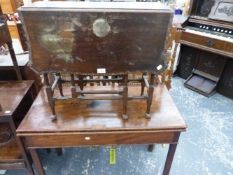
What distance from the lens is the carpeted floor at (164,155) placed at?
1.53 metres

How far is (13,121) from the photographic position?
44.2 inches

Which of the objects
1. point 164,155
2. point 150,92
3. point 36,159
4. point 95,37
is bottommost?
point 164,155

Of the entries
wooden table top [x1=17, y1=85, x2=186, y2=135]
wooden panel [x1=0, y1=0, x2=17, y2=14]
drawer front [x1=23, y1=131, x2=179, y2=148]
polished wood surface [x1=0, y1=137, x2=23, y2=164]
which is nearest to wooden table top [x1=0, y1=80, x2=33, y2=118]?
wooden table top [x1=17, y1=85, x2=186, y2=135]

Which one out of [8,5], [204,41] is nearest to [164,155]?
[204,41]

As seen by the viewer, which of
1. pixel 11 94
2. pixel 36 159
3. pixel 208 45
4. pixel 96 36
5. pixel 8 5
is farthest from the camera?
pixel 8 5

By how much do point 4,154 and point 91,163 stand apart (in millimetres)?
662

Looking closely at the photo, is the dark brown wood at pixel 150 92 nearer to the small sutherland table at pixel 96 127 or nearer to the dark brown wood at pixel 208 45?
the small sutherland table at pixel 96 127

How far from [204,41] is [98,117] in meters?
1.83

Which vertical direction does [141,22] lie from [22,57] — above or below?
above

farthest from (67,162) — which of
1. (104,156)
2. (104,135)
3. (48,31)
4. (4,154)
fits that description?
(48,31)

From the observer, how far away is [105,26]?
78cm

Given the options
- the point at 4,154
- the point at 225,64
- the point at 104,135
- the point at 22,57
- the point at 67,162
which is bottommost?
the point at 67,162

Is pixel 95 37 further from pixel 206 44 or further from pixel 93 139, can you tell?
pixel 206 44

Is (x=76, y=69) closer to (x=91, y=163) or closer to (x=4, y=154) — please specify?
(x=4, y=154)
